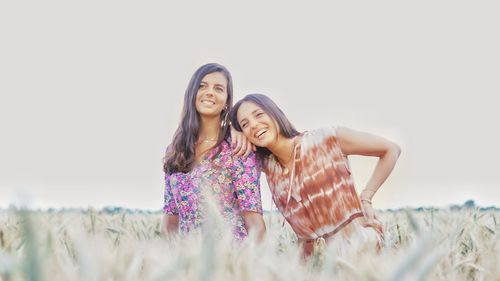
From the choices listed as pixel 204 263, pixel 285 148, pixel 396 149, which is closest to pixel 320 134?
pixel 285 148

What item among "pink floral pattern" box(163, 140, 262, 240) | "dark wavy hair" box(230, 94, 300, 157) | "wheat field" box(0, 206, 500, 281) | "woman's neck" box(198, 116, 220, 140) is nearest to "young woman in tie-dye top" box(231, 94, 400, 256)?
"dark wavy hair" box(230, 94, 300, 157)

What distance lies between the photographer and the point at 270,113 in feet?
8.93

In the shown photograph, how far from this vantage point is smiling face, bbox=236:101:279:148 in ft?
8.57

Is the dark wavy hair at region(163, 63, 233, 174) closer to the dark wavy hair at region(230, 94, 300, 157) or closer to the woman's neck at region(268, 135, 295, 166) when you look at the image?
the dark wavy hair at region(230, 94, 300, 157)

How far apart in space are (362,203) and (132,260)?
7.22 feet

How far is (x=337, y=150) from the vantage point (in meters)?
2.71

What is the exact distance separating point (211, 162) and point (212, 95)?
0.34 m

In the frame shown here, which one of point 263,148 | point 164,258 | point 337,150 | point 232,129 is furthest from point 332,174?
point 164,258

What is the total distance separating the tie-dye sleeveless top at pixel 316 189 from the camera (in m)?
2.59

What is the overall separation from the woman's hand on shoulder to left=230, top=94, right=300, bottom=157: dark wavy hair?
0.35ft

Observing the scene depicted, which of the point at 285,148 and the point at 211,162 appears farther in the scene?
the point at 211,162

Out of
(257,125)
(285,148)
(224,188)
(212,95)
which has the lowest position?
(224,188)

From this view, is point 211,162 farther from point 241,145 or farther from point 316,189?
point 316,189

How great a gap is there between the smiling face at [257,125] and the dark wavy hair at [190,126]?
34 centimetres
